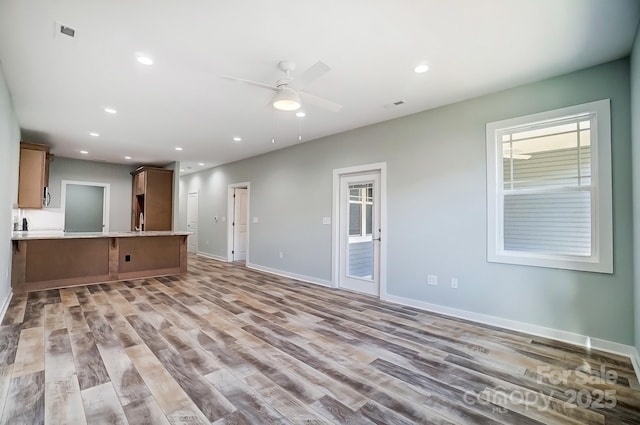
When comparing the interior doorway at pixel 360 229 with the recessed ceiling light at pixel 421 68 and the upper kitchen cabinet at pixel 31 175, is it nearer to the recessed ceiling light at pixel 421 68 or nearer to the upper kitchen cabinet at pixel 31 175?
the recessed ceiling light at pixel 421 68

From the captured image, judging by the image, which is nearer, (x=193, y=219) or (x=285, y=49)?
(x=285, y=49)

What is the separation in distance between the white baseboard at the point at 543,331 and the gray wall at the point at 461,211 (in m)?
0.06

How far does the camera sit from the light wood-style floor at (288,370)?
192cm

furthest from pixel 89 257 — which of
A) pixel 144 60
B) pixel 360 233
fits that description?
pixel 360 233

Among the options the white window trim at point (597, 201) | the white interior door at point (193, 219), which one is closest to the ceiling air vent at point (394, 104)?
the white window trim at point (597, 201)

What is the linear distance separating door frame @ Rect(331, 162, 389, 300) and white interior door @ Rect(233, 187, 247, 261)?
3.69 metres

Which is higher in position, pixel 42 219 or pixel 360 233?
pixel 42 219

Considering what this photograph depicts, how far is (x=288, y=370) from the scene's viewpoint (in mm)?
2434

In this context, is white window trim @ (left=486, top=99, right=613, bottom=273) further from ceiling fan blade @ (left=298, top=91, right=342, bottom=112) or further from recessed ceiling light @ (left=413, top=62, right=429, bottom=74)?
ceiling fan blade @ (left=298, top=91, right=342, bottom=112)

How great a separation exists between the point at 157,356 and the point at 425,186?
3638 millimetres

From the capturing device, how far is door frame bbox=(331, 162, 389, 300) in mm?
4559

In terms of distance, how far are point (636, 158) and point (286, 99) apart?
307 cm

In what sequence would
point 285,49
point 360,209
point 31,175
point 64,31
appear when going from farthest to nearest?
1. point 31,175
2. point 360,209
3. point 285,49
4. point 64,31

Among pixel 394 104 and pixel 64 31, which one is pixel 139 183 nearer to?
pixel 64 31
